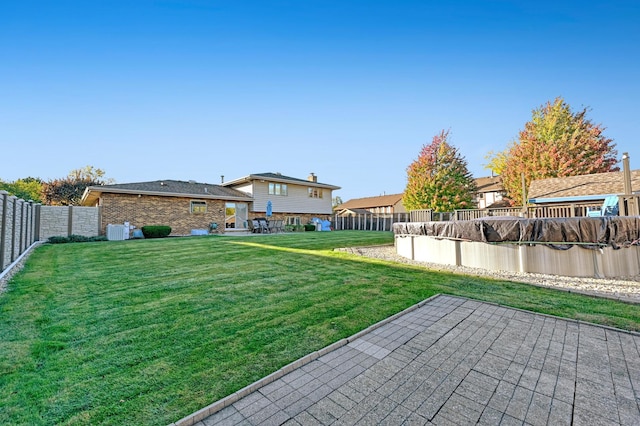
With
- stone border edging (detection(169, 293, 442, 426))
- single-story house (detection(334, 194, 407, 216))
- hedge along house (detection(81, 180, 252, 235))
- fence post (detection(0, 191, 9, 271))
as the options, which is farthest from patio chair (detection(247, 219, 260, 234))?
single-story house (detection(334, 194, 407, 216))

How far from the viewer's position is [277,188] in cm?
2219

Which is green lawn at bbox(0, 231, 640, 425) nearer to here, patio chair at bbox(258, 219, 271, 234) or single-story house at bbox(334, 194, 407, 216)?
patio chair at bbox(258, 219, 271, 234)

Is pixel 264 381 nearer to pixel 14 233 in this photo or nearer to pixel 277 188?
pixel 14 233

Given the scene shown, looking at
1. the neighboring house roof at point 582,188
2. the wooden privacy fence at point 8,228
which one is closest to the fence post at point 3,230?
the wooden privacy fence at point 8,228

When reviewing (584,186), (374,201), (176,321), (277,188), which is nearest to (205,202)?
(277,188)

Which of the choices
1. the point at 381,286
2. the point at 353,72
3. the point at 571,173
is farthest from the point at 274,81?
the point at 571,173

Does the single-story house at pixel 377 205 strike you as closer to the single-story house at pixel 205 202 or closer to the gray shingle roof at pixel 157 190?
the single-story house at pixel 205 202

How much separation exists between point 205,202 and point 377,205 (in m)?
28.8

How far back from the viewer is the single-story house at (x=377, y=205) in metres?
39.2

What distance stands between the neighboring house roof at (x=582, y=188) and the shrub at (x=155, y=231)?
2129 centimetres

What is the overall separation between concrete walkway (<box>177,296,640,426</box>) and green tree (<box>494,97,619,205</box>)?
23.1 m

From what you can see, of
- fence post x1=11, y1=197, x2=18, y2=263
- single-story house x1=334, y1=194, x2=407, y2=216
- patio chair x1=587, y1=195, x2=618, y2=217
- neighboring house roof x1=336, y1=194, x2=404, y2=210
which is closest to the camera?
fence post x1=11, y1=197, x2=18, y2=263

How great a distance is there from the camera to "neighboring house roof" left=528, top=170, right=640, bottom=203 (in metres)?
13.4

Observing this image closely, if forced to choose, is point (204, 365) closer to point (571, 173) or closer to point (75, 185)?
point (571, 173)
